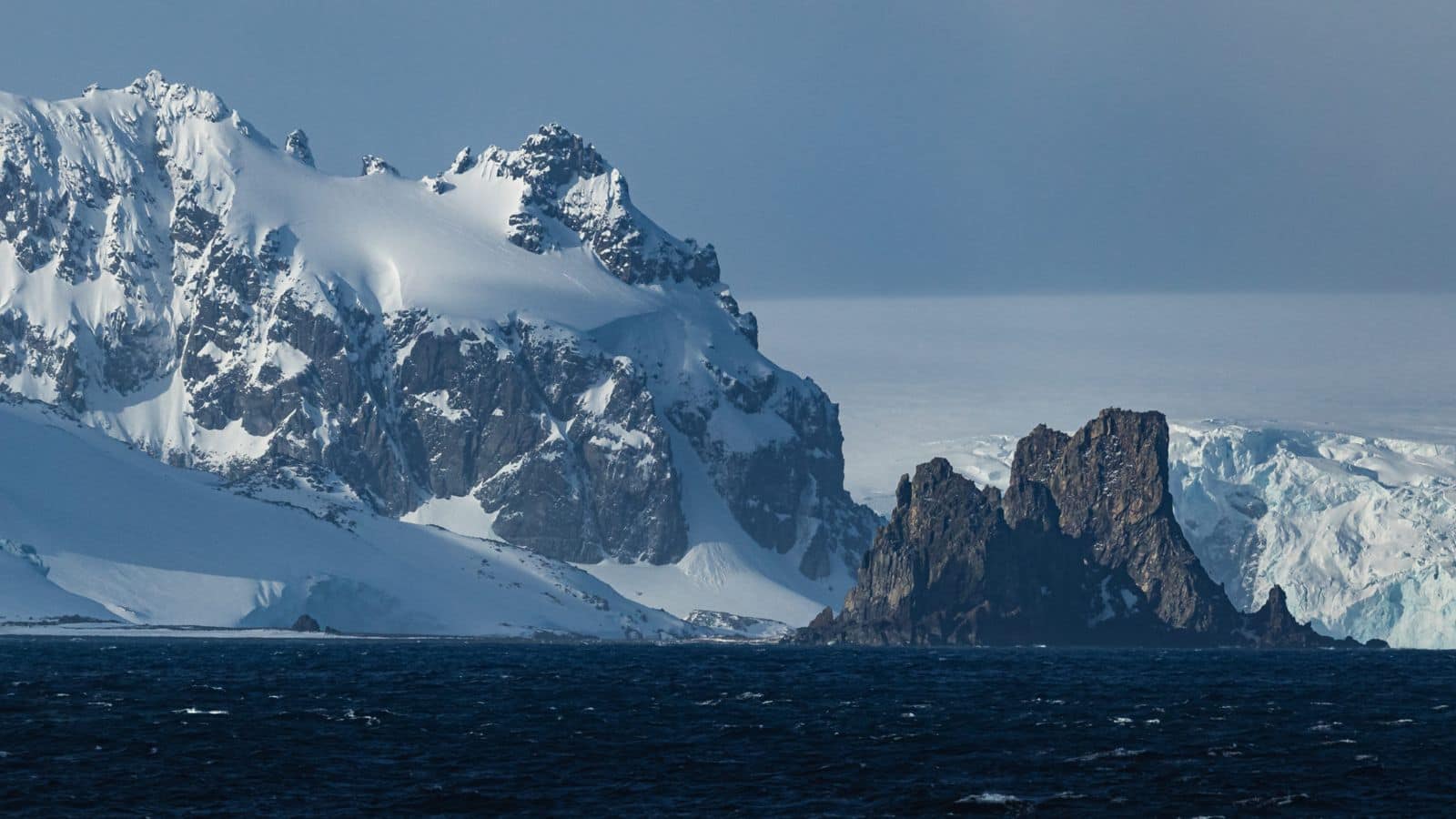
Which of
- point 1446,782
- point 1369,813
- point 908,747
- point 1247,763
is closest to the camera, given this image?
point 1369,813

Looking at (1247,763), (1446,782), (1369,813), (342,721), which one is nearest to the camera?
(1369,813)

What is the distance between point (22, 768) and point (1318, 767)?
78.3m

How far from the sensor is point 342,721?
579 feet

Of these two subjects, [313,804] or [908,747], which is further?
[908,747]

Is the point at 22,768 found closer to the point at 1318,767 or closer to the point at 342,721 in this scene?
the point at 342,721

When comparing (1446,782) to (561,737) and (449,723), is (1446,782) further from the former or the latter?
(449,723)

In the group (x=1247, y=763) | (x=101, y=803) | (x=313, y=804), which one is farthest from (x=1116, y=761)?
(x=101, y=803)

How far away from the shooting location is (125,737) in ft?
522

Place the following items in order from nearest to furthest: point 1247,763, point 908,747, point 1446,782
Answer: point 1446,782, point 1247,763, point 908,747

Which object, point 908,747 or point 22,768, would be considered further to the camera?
point 908,747

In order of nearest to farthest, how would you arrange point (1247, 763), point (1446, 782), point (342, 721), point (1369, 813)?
point (1369, 813) → point (1446, 782) → point (1247, 763) → point (342, 721)

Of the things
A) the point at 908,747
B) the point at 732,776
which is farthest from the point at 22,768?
the point at 908,747

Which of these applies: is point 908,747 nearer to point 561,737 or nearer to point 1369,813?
point 561,737

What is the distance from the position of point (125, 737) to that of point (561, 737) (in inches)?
1189
